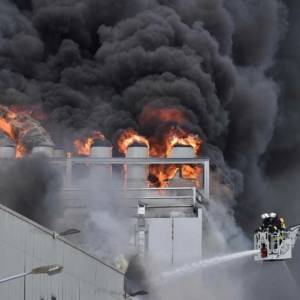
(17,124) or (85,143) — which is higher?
(17,124)

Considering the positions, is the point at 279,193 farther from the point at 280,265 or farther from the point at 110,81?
the point at 280,265

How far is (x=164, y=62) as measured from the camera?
50062 millimetres

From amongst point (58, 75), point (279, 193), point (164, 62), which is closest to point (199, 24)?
point (164, 62)

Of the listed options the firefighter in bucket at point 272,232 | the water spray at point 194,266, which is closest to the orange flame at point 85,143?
the water spray at point 194,266

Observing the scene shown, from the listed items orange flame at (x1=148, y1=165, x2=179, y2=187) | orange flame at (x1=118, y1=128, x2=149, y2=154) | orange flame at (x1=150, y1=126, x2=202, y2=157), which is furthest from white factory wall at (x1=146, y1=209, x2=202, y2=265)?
orange flame at (x1=118, y1=128, x2=149, y2=154)

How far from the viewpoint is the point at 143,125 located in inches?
1923

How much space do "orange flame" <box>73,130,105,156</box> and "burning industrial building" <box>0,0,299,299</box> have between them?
3.5 inches

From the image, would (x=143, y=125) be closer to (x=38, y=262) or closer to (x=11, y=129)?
(x=11, y=129)

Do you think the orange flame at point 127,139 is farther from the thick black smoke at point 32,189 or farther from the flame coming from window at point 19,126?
the thick black smoke at point 32,189

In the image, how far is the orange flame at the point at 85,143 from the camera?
47919mm

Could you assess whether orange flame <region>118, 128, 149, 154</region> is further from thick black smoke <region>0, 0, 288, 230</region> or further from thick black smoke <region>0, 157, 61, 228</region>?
thick black smoke <region>0, 157, 61, 228</region>

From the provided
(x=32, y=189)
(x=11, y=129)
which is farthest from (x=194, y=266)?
(x=11, y=129)

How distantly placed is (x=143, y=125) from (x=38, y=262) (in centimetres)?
2771

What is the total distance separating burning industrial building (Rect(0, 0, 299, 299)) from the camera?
33.9 m
